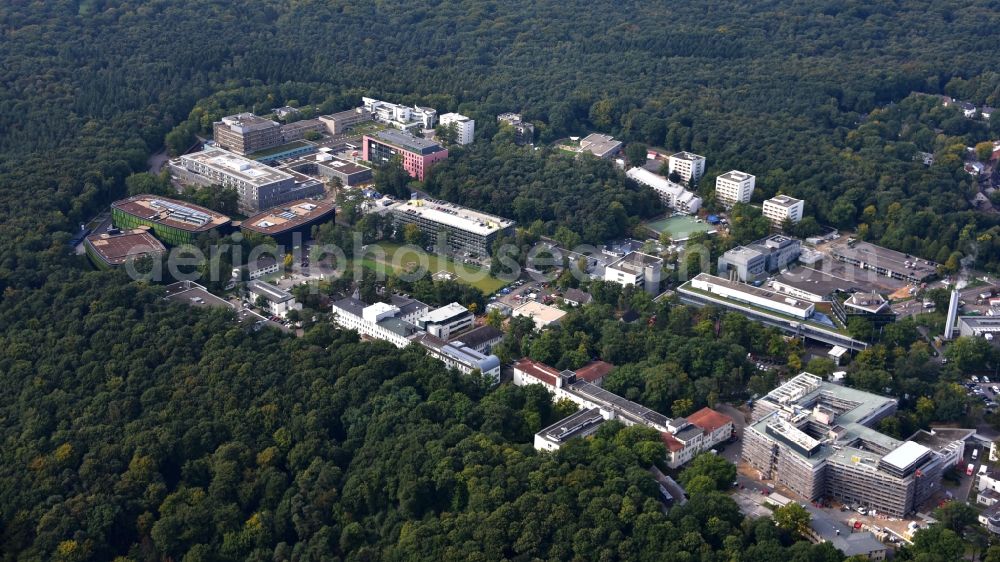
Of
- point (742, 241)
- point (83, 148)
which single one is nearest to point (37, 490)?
point (83, 148)

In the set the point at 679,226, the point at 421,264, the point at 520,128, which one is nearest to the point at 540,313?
the point at 421,264

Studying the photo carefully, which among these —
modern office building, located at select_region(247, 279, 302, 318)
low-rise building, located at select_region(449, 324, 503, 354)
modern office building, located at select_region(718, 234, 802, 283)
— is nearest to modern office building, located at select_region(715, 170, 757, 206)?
modern office building, located at select_region(718, 234, 802, 283)

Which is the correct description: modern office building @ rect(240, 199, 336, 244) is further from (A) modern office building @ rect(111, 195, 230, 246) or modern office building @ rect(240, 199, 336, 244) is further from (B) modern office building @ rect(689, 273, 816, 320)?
(B) modern office building @ rect(689, 273, 816, 320)

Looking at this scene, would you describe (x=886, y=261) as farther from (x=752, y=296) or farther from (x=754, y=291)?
(x=752, y=296)

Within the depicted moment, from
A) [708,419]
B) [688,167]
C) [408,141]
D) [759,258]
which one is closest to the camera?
[708,419]

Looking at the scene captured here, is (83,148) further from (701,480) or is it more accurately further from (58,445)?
(701,480)

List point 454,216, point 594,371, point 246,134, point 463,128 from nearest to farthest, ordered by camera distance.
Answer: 1. point 594,371
2. point 454,216
3. point 246,134
4. point 463,128
